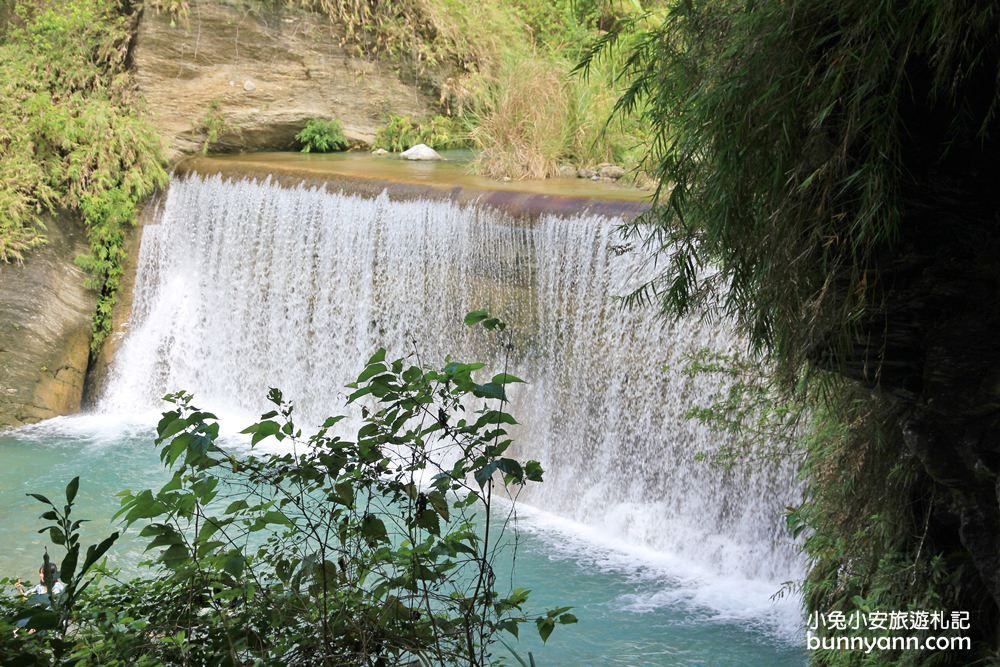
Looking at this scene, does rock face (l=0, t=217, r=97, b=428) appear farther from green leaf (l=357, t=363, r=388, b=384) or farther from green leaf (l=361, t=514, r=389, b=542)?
green leaf (l=357, t=363, r=388, b=384)

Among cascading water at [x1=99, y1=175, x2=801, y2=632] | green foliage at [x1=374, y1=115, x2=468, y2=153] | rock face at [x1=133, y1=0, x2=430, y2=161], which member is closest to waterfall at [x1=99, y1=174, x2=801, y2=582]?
cascading water at [x1=99, y1=175, x2=801, y2=632]

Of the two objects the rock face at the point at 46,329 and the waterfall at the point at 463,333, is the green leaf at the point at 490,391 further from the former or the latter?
the rock face at the point at 46,329

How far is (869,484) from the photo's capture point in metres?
3.60

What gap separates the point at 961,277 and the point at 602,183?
19.9ft

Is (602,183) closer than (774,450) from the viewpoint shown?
No

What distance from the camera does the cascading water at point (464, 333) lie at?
6.36 m

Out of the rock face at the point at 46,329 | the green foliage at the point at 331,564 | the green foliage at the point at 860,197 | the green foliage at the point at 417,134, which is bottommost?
the rock face at the point at 46,329

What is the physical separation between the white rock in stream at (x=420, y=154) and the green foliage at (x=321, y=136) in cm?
82

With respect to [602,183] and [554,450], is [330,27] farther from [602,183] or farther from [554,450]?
[554,450]

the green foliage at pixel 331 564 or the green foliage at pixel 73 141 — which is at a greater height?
the green foliage at pixel 73 141

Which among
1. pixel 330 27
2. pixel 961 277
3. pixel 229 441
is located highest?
pixel 330 27

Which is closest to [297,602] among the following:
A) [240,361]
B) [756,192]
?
[756,192]

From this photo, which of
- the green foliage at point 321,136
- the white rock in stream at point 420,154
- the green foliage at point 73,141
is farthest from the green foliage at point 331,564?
the green foliage at point 321,136

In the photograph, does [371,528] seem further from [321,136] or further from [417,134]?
[417,134]
